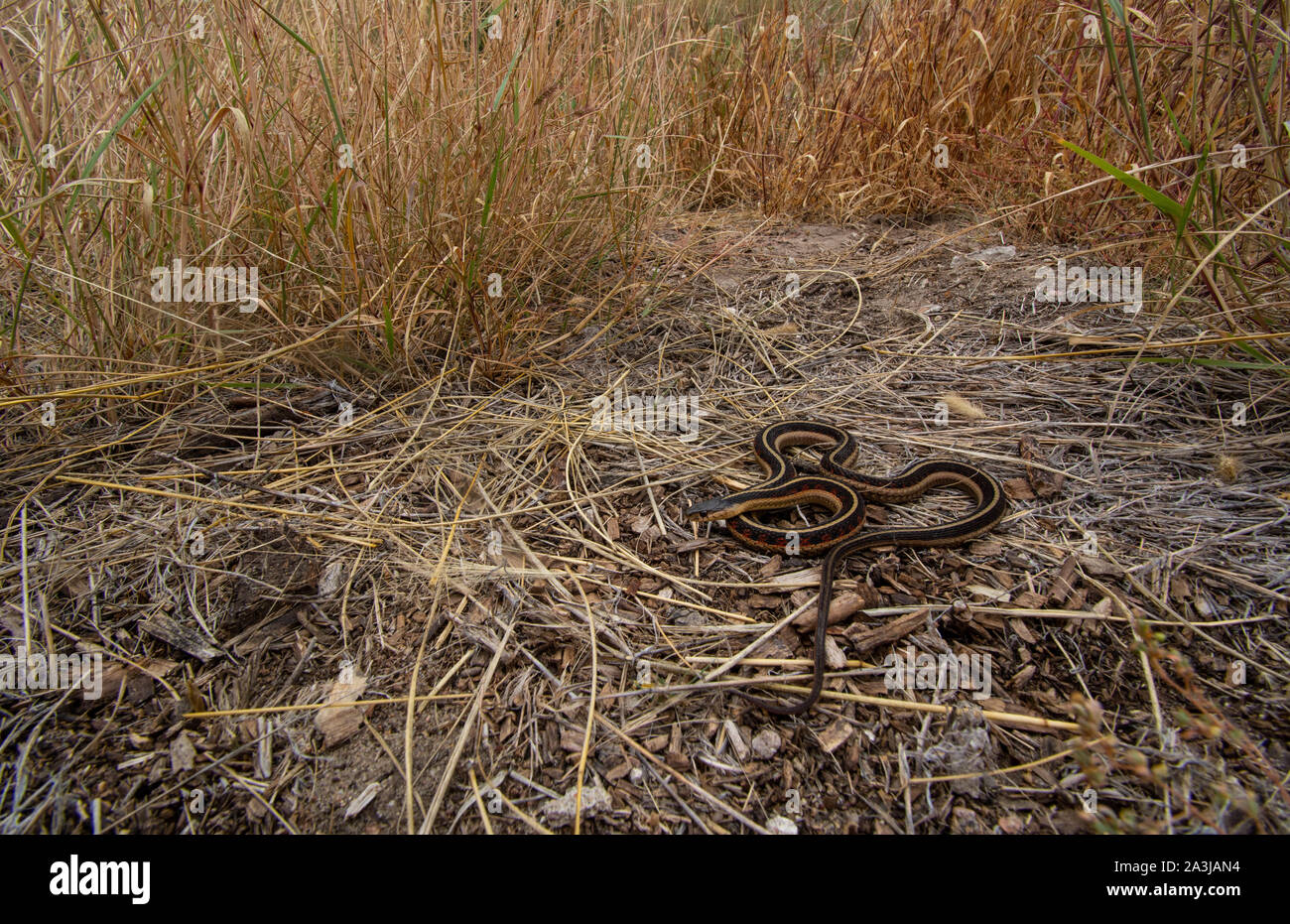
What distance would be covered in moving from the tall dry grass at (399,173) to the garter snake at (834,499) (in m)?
1.10

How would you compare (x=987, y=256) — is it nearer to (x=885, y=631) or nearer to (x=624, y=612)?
(x=885, y=631)

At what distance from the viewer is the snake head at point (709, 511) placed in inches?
104

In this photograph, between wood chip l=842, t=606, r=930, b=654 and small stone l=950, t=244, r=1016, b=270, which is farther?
small stone l=950, t=244, r=1016, b=270

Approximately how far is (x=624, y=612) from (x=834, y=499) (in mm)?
1147

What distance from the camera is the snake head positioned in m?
2.65

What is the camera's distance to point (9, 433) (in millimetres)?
2799

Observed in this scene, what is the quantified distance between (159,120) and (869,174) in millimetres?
4902

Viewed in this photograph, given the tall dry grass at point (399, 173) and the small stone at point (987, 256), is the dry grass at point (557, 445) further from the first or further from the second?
the small stone at point (987, 256)

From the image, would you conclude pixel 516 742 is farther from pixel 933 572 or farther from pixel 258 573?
pixel 933 572

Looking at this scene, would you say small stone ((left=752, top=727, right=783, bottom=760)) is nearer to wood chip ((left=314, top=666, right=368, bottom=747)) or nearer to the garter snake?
the garter snake

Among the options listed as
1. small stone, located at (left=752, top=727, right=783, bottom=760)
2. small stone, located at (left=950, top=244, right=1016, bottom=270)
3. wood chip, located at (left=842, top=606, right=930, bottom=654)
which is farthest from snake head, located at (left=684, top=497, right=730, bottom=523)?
small stone, located at (left=950, top=244, right=1016, bottom=270)

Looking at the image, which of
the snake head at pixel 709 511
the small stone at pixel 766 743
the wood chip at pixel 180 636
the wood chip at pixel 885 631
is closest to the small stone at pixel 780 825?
the small stone at pixel 766 743

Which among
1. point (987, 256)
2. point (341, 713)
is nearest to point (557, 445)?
point (341, 713)

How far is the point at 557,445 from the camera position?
303 cm
